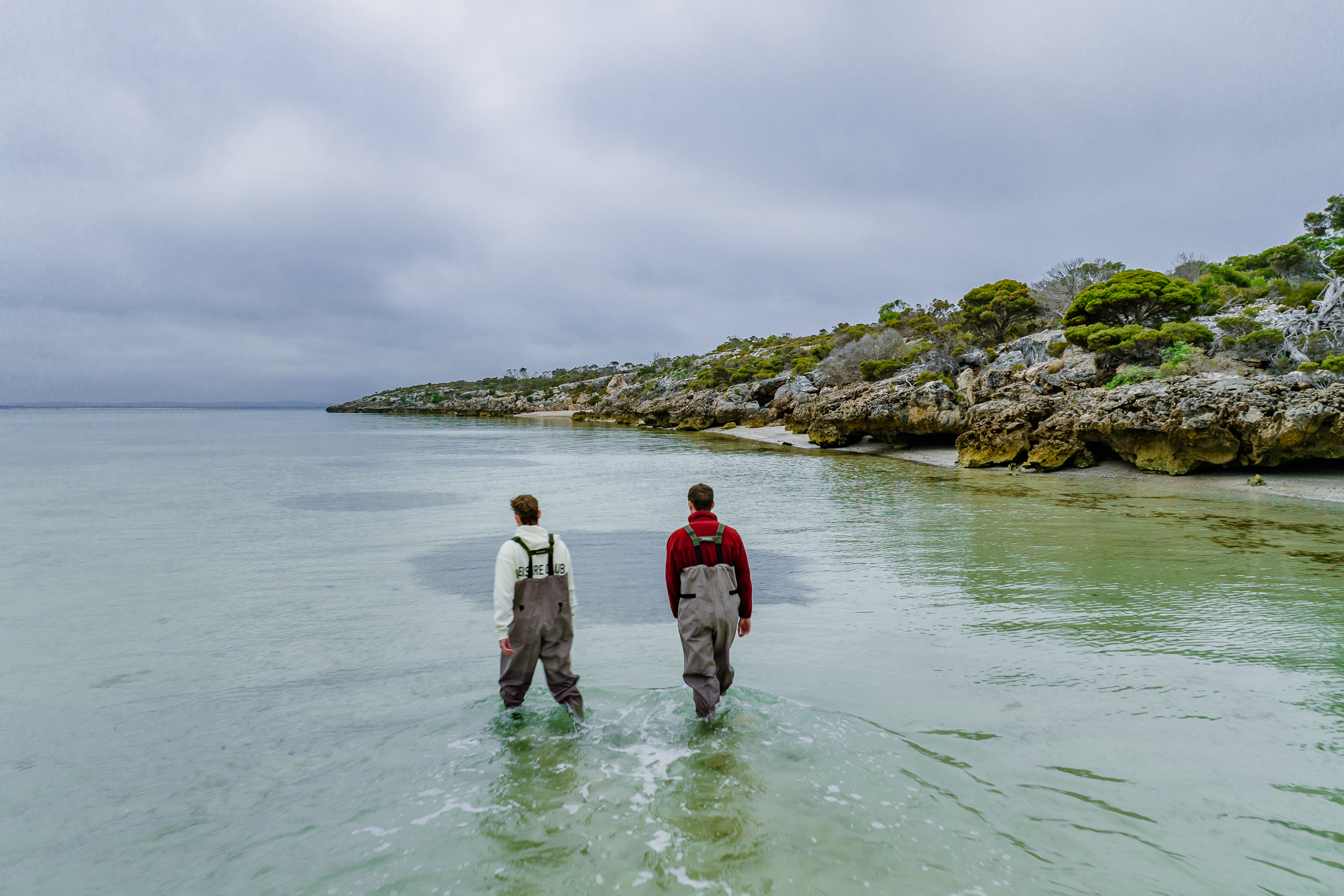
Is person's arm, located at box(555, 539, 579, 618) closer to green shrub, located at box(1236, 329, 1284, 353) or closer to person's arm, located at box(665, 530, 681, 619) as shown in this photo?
person's arm, located at box(665, 530, 681, 619)

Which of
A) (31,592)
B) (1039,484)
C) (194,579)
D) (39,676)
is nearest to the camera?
(39,676)

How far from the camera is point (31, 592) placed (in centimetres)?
973

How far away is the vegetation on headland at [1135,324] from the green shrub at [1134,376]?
1.8 inches

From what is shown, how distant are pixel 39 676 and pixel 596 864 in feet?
22.2

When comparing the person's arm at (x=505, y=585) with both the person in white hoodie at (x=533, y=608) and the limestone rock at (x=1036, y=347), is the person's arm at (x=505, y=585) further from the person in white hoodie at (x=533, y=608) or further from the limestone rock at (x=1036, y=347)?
the limestone rock at (x=1036, y=347)

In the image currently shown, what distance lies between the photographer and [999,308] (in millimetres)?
43188

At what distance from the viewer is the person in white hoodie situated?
16.2 feet

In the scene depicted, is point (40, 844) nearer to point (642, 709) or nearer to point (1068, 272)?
point (642, 709)

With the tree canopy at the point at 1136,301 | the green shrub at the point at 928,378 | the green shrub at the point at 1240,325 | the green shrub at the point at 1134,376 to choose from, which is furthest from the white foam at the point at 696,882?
the tree canopy at the point at 1136,301

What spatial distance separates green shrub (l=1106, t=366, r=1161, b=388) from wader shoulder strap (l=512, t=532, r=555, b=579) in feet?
86.3

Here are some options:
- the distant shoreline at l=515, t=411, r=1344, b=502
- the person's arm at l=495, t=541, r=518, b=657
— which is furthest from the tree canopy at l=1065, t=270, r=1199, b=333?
the person's arm at l=495, t=541, r=518, b=657

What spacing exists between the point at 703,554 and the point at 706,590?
0.28 meters

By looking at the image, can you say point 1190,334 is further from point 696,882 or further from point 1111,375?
point 696,882

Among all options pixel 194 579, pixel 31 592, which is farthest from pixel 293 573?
pixel 31 592
